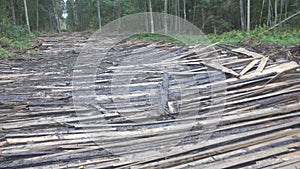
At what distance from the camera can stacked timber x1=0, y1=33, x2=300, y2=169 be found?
2.55 m

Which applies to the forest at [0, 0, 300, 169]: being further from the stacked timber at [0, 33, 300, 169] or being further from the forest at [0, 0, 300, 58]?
the forest at [0, 0, 300, 58]

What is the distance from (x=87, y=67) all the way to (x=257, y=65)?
11.9 feet

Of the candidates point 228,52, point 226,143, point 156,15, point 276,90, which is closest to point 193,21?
point 156,15

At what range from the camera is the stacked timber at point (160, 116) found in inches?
101

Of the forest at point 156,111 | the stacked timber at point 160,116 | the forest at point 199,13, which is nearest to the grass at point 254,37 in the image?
the forest at point 199,13

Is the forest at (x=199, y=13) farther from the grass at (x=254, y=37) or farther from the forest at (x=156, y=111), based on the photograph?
the forest at (x=156, y=111)

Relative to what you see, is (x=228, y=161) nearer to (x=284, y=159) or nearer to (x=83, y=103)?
(x=284, y=159)

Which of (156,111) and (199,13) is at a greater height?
(199,13)

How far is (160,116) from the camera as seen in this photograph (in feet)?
11.0

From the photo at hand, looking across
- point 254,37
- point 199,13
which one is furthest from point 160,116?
point 199,13

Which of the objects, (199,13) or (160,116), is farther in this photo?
(199,13)

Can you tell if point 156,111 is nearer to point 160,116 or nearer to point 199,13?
point 160,116

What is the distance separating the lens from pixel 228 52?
5914 millimetres

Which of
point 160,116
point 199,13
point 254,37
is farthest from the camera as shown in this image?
point 199,13
